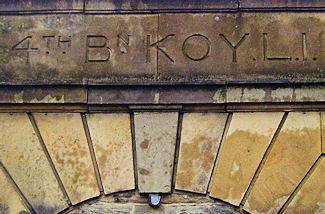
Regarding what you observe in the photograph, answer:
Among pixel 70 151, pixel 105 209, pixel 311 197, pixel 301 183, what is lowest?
pixel 105 209

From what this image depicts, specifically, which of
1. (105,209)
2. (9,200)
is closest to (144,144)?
(105,209)

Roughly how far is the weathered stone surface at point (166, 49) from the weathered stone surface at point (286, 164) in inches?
20.3

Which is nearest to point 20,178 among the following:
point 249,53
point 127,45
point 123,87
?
point 123,87

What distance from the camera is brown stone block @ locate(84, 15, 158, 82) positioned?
16.3 feet

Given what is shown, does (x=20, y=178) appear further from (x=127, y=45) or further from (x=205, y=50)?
(x=205, y=50)

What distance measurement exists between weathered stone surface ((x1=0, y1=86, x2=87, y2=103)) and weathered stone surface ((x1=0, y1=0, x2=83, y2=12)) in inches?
35.5

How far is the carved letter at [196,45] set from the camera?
16.4 feet

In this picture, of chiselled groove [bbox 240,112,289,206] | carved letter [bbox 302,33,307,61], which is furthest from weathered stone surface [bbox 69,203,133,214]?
carved letter [bbox 302,33,307,61]

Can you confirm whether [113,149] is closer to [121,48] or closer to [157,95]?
[157,95]

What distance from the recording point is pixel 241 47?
4.98 meters

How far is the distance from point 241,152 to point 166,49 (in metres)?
1.33

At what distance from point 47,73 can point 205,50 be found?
1.69 m

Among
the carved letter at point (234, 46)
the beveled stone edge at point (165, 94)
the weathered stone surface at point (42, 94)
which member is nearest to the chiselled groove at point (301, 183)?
the beveled stone edge at point (165, 94)

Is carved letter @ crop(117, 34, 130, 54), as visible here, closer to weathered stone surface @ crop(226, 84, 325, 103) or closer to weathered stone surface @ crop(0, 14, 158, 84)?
weathered stone surface @ crop(0, 14, 158, 84)
